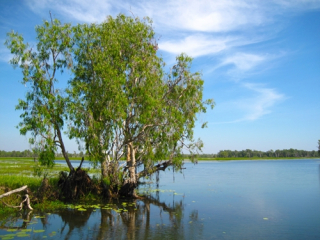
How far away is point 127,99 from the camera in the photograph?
1916 centimetres

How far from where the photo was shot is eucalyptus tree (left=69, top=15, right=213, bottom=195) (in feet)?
60.0

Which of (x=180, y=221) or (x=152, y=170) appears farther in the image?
(x=152, y=170)

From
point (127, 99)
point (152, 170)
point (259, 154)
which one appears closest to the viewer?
point (127, 99)

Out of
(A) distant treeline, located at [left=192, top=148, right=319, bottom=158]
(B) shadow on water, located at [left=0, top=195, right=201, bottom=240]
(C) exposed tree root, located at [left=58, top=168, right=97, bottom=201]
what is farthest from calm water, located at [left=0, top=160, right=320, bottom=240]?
(A) distant treeline, located at [left=192, top=148, right=319, bottom=158]

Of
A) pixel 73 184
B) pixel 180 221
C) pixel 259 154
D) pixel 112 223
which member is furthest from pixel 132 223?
pixel 259 154

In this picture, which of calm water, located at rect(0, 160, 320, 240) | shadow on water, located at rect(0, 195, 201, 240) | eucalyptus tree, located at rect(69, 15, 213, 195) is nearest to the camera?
shadow on water, located at rect(0, 195, 201, 240)

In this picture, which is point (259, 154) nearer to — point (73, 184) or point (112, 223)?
point (73, 184)

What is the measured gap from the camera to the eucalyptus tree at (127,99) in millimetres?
18281

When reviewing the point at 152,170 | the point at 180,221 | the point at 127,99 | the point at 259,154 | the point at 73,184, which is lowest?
the point at 180,221

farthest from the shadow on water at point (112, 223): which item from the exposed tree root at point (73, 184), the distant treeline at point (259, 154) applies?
the distant treeline at point (259, 154)

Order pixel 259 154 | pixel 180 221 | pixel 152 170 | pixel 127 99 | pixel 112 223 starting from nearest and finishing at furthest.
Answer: pixel 112 223
pixel 180 221
pixel 127 99
pixel 152 170
pixel 259 154

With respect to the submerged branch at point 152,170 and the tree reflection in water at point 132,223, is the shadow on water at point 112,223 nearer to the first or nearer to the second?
the tree reflection in water at point 132,223

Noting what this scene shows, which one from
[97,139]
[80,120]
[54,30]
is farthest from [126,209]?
[54,30]

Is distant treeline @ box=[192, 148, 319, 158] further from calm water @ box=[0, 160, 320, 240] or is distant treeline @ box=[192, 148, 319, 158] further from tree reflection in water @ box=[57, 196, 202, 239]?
tree reflection in water @ box=[57, 196, 202, 239]
